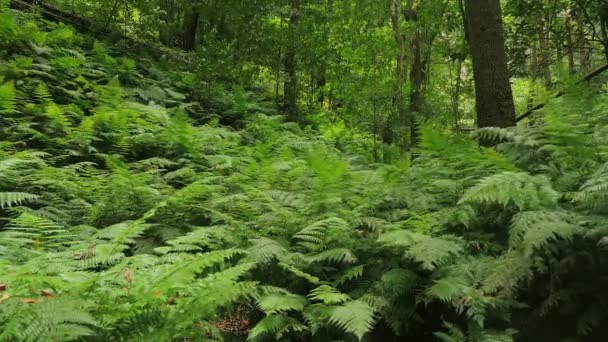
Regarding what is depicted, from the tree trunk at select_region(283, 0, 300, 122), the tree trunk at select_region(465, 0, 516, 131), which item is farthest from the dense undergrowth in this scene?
the tree trunk at select_region(283, 0, 300, 122)

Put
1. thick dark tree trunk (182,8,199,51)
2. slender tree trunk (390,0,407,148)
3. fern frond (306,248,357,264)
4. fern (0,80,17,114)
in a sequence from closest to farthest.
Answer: fern frond (306,248,357,264), fern (0,80,17,114), slender tree trunk (390,0,407,148), thick dark tree trunk (182,8,199,51)

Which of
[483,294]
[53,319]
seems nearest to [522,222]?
[483,294]

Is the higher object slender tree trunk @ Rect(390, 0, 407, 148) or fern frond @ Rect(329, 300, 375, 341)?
slender tree trunk @ Rect(390, 0, 407, 148)

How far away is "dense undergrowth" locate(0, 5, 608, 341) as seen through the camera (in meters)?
2.27

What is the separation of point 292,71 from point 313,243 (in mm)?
7827

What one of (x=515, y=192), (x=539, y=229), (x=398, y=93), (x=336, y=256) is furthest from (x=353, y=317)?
(x=398, y=93)

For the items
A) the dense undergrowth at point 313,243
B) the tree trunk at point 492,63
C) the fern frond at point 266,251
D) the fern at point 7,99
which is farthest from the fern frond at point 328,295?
the fern at point 7,99

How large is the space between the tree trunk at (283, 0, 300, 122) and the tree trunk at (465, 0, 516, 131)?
5.26m

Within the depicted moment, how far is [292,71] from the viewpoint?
34.9 ft

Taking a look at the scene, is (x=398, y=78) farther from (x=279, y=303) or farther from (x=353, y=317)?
(x=353, y=317)

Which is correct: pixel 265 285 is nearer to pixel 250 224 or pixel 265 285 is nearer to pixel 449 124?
pixel 250 224

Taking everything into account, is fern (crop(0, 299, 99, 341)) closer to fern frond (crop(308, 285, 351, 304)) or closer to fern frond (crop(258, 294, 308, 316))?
fern frond (crop(258, 294, 308, 316))

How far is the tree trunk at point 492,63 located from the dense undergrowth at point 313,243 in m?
0.99

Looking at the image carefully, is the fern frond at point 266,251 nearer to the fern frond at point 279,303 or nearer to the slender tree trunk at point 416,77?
the fern frond at point 279,303
